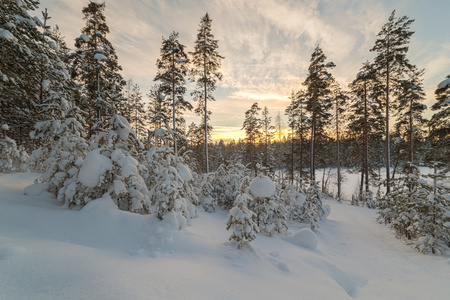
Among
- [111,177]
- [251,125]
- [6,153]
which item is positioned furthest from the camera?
[251,125]

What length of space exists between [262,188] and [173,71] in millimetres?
14466

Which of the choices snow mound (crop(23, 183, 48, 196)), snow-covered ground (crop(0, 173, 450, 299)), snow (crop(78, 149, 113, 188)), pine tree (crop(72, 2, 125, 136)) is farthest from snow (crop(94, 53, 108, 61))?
snow (crop(78, 149, 113, 188))

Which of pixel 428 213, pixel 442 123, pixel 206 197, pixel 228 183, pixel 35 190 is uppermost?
pixel 442 123

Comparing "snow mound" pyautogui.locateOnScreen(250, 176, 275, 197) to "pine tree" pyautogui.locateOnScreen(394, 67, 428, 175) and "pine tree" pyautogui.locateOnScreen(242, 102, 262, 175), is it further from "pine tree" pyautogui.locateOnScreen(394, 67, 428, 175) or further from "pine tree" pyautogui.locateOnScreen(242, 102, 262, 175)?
"pine tree" pyautogui.locateOnScreen(242, 102, 262, 175)

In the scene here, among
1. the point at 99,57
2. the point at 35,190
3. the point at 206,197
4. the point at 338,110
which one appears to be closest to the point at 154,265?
the point at 35,190

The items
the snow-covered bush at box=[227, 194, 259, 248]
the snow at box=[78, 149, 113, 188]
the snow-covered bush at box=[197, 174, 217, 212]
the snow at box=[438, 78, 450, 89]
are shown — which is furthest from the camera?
the snow at box=[438, 78, 450, 89]

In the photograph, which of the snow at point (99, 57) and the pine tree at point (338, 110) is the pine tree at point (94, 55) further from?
the pine tree at point (338, 110)

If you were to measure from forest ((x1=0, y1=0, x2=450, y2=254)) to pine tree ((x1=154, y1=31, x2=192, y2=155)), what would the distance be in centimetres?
10

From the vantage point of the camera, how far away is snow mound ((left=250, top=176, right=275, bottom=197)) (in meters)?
7.09

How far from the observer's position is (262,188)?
7098mm

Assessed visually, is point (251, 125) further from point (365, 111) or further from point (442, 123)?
point (442, 123)

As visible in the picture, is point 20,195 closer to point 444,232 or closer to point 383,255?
point 383,255

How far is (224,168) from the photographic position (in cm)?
1184

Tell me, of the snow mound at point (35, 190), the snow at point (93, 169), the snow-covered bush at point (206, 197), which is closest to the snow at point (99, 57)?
the snow mound at point (35, 190)
